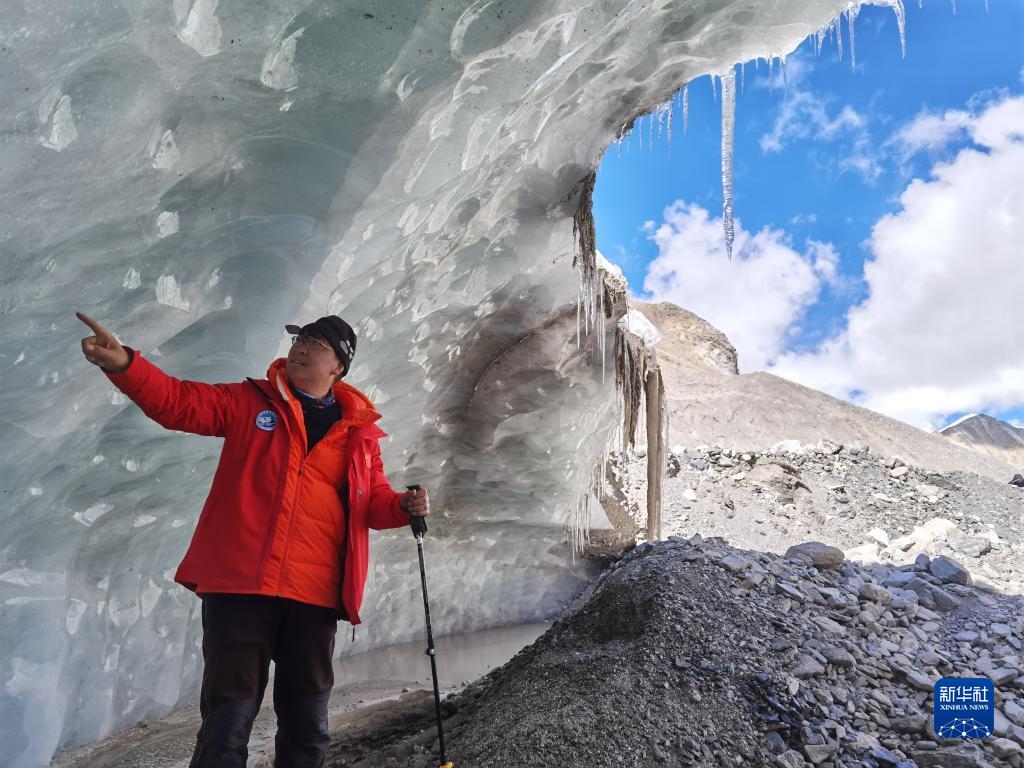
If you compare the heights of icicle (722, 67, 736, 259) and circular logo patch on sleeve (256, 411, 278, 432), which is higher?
icicle (722, 67, 736, 259)

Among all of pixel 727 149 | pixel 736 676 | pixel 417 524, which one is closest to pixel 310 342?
pixel 417 524

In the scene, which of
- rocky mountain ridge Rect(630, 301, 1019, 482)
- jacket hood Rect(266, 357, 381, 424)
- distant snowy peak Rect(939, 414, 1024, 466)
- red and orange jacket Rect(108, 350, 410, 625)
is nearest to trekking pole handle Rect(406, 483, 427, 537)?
red and orange jacket Rect(108, 350, 410, 625)

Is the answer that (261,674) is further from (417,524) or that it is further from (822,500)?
(822,500)

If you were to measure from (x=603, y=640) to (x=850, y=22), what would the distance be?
10.1 feet

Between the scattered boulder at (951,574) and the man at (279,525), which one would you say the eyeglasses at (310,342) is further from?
the scattered boulder at (951,574)

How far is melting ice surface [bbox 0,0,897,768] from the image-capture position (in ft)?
7.45

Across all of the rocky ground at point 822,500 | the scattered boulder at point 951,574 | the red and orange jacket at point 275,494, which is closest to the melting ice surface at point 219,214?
the red and orange jacket at point 275,494

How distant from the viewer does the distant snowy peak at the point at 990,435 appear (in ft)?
137

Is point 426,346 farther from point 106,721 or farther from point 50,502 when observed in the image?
point 106,721

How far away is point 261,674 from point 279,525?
411 mm

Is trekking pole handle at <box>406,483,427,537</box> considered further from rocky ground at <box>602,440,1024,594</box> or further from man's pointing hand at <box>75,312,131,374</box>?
rocky ground at <box>602,440,1024,594</box>

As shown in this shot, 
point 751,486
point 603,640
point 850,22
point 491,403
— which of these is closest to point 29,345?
point 603,640

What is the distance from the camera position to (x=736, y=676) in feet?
9.42

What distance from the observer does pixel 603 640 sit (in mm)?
3393
